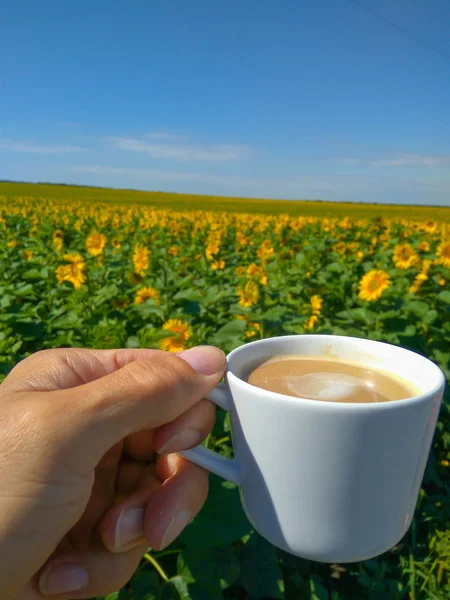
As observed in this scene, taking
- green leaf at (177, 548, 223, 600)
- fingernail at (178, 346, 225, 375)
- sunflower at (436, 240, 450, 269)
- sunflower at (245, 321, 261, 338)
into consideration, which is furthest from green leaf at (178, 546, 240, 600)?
sunflower at (436, 240, 450, 269)

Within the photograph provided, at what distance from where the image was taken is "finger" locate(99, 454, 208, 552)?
967mm

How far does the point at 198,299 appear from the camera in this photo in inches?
94.9

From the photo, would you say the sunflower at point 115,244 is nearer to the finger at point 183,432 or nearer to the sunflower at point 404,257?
the sunflower at point 404,257

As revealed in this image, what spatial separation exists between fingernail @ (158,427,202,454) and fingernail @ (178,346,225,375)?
11cm

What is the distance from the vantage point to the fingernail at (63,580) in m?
0.91

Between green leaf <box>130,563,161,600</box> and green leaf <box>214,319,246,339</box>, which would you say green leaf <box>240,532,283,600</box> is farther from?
green leaf <box>214,319,246,339</box>

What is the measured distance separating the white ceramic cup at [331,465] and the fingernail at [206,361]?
10cm

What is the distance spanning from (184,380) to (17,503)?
31cm

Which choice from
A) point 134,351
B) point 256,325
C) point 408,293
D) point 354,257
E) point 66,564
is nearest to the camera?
point 66,564

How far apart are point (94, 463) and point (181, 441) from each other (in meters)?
0.15

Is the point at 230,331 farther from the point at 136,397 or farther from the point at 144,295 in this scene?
the point at 136,397

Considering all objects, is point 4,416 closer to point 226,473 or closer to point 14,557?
point 14,557

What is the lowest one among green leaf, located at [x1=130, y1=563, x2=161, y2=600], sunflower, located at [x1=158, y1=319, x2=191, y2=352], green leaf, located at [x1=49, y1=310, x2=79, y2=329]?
green leaf, located at [x1=130, y1=563, x2=161, y2=600]

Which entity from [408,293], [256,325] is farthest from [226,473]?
[408,293]
